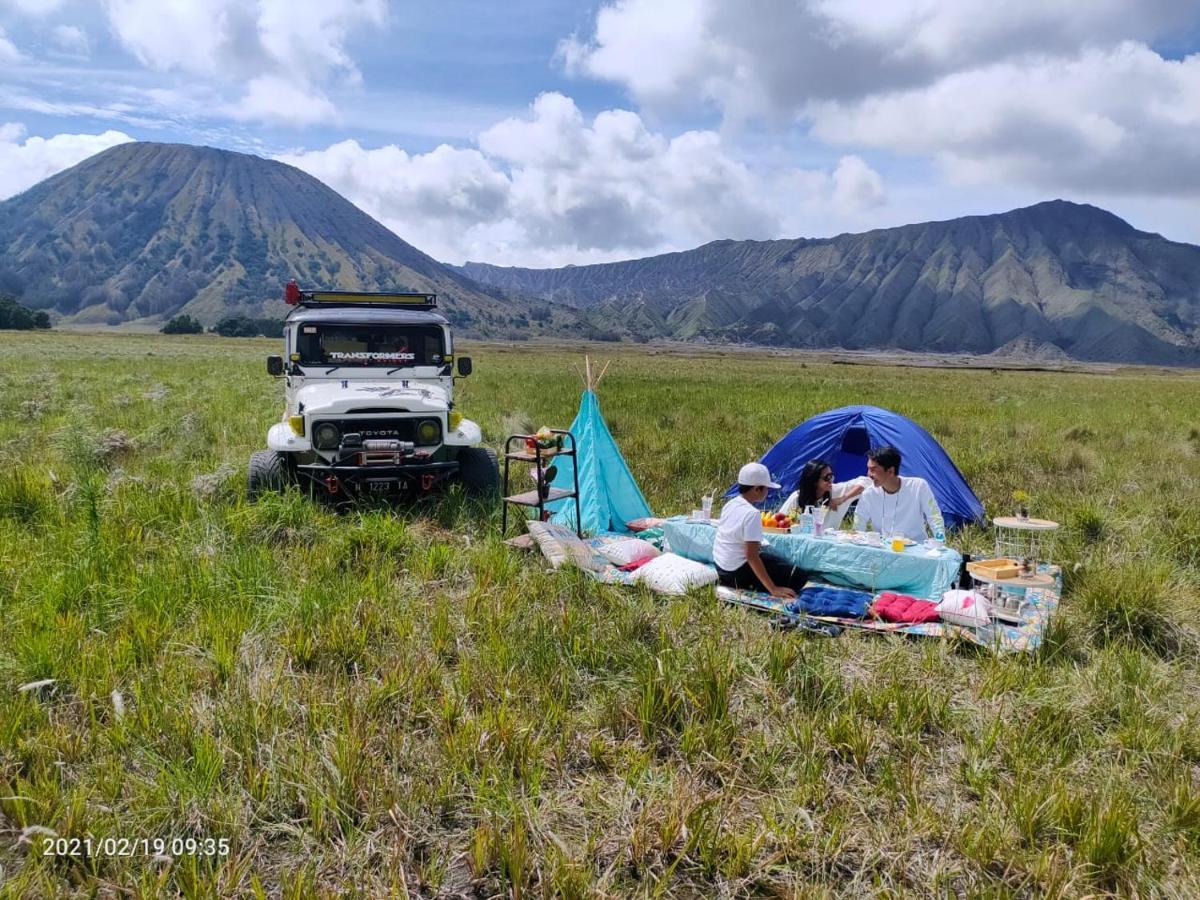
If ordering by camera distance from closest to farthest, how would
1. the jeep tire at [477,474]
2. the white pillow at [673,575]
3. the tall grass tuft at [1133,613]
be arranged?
1. the tall grass tuft at [1133,613]
2. the white pillow at [673,575]
3. the jeep tire at [477,474]

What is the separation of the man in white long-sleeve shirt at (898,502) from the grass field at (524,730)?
1503mm

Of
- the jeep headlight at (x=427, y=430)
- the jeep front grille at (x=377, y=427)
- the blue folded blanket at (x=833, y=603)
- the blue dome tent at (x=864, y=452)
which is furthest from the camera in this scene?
the blue dome tent at (x=864, y=452)

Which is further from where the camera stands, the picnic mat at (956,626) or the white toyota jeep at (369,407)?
the white toyota jeep at (369,407)

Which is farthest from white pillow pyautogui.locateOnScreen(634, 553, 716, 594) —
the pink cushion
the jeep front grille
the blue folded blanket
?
the jeep front grille

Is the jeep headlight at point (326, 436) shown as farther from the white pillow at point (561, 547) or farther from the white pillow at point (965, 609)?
the white pillow at point (965, 609)

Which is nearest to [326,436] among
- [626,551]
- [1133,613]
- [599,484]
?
[599,484]

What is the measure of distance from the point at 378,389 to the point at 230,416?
8702mm

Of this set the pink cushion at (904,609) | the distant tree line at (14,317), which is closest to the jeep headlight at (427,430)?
the pink cushion at (904,609)

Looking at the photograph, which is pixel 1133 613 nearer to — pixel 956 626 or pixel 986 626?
pixel 986 626

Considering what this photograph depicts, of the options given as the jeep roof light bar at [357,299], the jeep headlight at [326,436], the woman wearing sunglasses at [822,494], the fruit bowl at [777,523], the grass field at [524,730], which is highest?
the jeep roof light bar at [357,299]

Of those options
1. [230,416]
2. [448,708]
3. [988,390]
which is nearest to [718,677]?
[448,708]

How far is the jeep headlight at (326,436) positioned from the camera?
28.1ft

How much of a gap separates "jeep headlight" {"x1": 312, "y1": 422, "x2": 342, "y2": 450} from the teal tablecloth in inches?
200

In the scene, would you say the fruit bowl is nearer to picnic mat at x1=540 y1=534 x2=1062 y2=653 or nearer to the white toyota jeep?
picnic mat at x1=540 y1=534 x2=1062 y2=653
